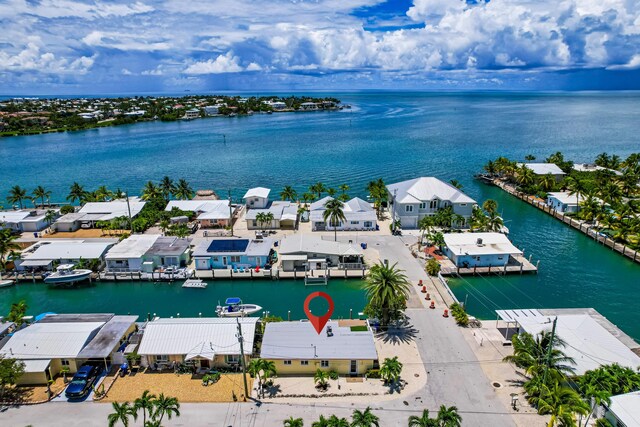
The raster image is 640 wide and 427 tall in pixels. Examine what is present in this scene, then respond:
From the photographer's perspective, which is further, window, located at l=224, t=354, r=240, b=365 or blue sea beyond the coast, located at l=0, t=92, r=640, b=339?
blue sea beyond the coast, located at l=0, t=92, r=640, b=339

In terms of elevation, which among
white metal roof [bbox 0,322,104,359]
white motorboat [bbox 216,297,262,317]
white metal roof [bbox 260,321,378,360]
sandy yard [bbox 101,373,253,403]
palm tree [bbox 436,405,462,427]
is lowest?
sandy yard [bbox 101,373,253,403]

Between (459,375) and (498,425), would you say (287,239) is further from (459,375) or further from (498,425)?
(498,425)

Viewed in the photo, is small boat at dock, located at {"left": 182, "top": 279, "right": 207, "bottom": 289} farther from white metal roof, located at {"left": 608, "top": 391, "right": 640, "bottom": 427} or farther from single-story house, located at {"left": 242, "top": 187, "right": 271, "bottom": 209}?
white metal roof, located at {"left": 608, "top": 391, "right": 640, "bottom": 427}

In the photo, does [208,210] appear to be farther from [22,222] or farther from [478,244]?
[478,244]

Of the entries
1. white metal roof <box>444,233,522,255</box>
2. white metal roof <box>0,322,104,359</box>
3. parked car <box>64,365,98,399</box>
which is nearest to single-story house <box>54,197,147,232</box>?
white metal roof <box>0,322,104,359</box>

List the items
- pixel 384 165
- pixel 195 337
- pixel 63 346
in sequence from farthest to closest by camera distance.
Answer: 1. pixel 384 165
2. pixel 195 337
3. pixel 63 346

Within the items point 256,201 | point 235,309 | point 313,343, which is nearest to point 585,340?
point 313,343

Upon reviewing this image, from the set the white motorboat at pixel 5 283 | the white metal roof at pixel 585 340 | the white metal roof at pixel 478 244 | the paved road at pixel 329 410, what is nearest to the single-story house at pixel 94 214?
the white motorboat at pixel 5 283
